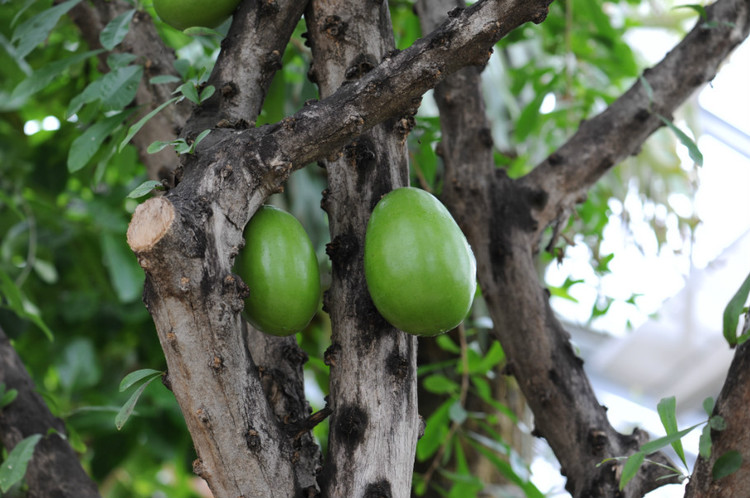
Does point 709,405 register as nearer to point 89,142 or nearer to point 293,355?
point 293,355

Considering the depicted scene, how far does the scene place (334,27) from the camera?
3.27 feet

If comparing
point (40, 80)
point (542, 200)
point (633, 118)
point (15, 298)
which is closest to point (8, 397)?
point (15, 298)

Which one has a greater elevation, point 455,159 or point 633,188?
point 633,188

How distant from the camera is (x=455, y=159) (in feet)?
4.46

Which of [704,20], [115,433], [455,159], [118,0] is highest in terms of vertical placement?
[704,20]

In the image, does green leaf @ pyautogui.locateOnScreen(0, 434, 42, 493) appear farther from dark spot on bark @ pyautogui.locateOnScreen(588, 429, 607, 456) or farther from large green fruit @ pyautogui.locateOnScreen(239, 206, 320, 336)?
dark spot on bark @ pyautogui.locateOnScreen(588, 429, 607, 456)

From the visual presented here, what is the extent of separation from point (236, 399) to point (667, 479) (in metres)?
0.59

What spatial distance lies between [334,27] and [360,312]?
0.38 m

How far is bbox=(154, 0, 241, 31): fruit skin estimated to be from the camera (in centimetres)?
105

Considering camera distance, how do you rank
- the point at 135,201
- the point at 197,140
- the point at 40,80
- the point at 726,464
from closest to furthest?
the point at 726,464
the point at 197,140
the point at 40,80
the point at 135,201

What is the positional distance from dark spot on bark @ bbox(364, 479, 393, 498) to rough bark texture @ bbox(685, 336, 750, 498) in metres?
0.32

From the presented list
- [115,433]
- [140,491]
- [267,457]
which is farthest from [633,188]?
[140,491]

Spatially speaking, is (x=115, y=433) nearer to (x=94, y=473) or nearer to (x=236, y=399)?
(x=94, y=473)

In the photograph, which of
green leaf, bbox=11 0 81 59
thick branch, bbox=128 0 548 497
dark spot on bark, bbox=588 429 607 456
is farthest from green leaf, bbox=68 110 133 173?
dark spot on bark, bbox=588 429 607 456
